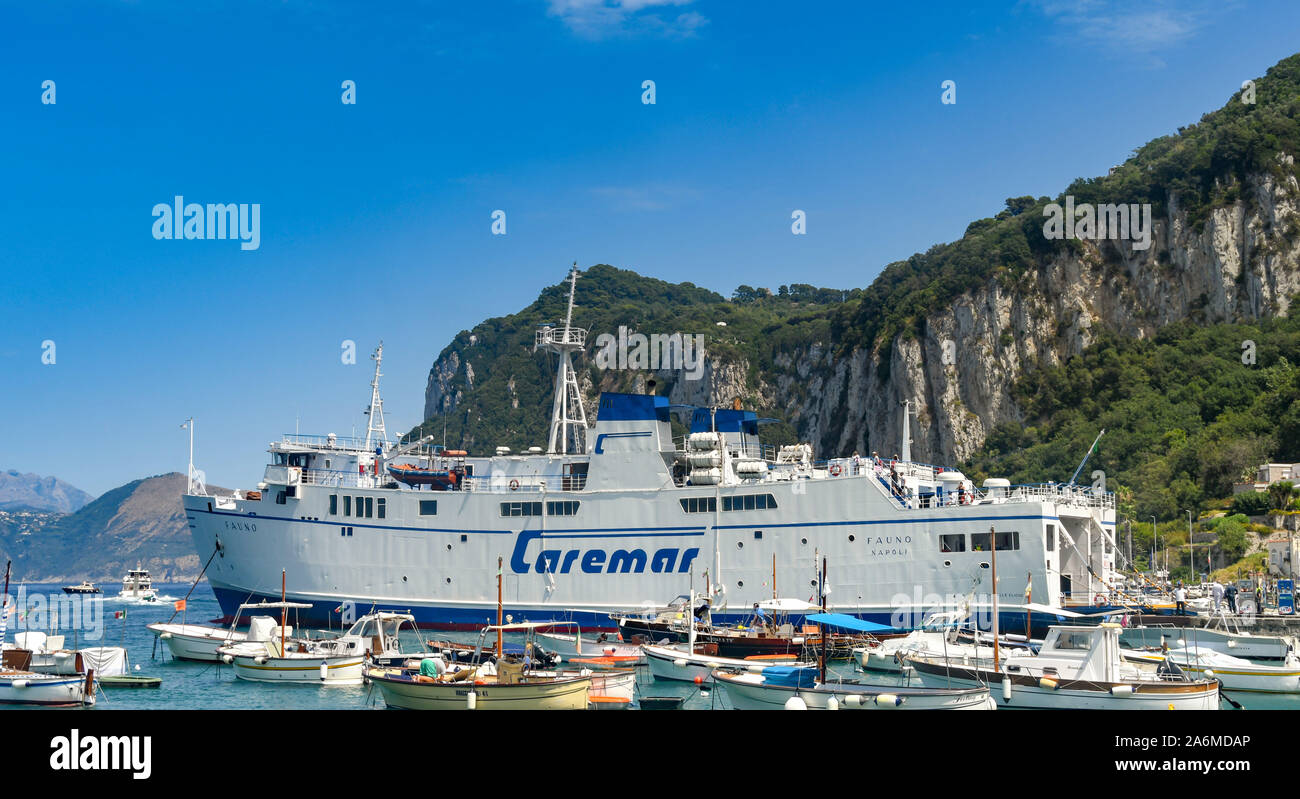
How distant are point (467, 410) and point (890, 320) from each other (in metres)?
70.7

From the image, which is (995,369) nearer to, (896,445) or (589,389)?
(896,445)

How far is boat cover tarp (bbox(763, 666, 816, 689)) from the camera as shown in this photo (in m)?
23.9

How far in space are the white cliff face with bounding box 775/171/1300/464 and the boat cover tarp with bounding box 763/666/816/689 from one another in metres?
69.5

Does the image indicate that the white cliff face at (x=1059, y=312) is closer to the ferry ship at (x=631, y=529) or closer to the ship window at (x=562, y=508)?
the ferry ship at (x=631, y=529)

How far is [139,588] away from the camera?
318ft

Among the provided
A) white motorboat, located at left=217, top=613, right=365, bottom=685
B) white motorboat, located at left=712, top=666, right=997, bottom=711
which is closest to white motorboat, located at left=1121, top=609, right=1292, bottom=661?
white motorboat, located at left=712, top=666, right=997, bottom=711

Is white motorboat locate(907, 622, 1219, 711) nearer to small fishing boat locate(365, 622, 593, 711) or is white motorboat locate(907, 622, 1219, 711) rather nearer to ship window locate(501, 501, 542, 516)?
small fishing boat locate(365, 622, 593, 711)

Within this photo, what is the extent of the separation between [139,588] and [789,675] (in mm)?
88813

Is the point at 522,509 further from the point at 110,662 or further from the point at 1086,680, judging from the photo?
the point at 1086,680
